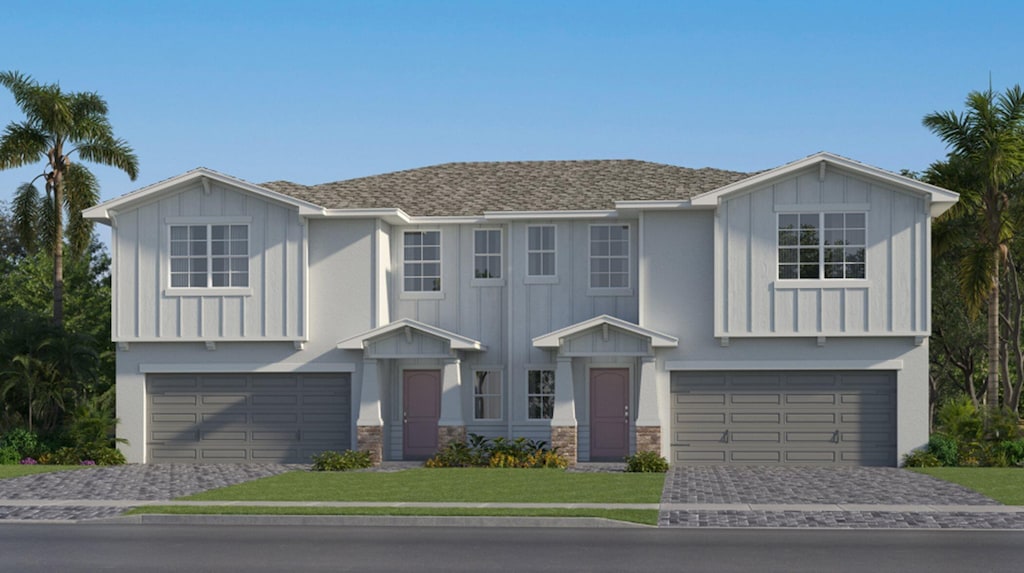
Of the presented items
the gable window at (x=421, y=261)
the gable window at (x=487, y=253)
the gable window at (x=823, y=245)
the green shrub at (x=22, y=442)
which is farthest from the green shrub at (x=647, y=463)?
the green shrub at (x=22, y=442)

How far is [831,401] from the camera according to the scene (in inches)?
1126

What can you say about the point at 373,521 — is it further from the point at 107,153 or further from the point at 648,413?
the point at 107,153

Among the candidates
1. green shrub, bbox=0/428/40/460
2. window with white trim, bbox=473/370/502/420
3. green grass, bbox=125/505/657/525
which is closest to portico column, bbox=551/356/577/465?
window with white trim, bbox=473/370/502/420

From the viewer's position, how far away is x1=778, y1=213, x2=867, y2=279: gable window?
91.8 ft

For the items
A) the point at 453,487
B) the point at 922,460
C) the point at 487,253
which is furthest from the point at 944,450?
the point at 453,487

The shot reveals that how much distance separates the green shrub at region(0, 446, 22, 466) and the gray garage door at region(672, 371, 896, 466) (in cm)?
1528

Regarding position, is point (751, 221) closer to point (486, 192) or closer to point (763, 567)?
point (486, 192)

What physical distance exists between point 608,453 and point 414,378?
4944 mm

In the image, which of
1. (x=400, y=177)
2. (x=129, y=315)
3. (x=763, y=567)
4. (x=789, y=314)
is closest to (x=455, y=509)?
(x=763, y=567)

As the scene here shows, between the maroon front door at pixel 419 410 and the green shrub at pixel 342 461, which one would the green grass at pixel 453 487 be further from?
the maroon front door at pixel 419 410

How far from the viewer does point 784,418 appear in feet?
94.1

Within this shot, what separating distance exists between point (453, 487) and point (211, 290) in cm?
982

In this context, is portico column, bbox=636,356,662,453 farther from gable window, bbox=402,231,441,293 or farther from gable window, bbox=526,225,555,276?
gable window, bbox=402,231,441,293

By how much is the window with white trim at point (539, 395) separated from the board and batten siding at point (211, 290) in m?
5.45
